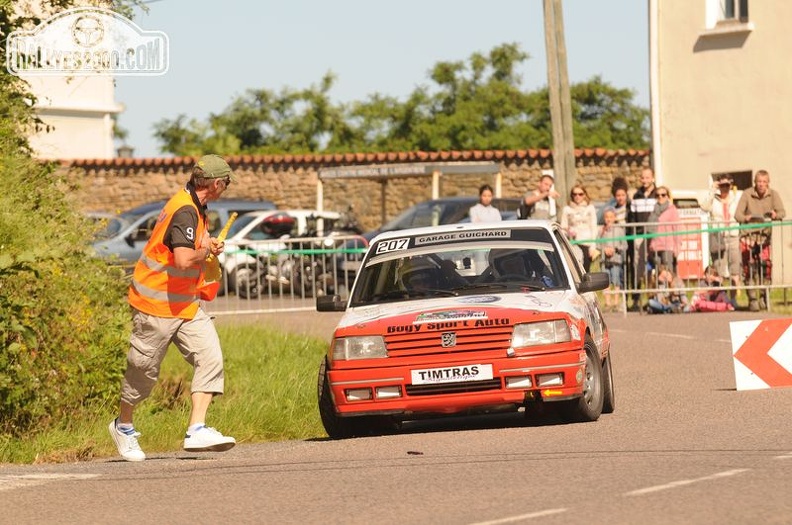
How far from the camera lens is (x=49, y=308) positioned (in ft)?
48.3

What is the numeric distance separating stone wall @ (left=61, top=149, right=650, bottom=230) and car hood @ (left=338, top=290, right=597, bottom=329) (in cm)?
2628

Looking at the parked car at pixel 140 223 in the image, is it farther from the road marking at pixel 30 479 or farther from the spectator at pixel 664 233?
the road marking at pixel 30 479

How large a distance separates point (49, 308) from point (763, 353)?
5946 millimetres

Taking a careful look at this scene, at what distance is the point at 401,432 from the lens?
44.9ft

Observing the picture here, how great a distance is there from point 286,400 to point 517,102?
66.9m

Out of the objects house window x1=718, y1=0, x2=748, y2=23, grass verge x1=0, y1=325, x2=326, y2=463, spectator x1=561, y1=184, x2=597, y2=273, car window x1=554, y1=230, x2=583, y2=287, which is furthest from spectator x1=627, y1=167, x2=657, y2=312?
car window x1=554, y1=230, x2=583, y2=287

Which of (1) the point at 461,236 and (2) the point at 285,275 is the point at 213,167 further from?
(2) the point at 285,275

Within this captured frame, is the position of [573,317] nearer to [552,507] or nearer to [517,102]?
[552,507]

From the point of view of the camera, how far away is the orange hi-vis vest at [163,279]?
461 inches

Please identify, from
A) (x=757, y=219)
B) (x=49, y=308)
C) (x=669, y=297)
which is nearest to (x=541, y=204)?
(x=669, y=297)

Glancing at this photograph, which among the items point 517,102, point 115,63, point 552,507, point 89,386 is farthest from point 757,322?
point 517,102

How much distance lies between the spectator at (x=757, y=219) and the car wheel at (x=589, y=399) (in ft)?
38.1

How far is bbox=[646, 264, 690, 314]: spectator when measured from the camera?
2489cm

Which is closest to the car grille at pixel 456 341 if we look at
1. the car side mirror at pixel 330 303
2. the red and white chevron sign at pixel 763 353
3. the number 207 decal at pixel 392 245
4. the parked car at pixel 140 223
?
the car side mirror at pixel 330 303
